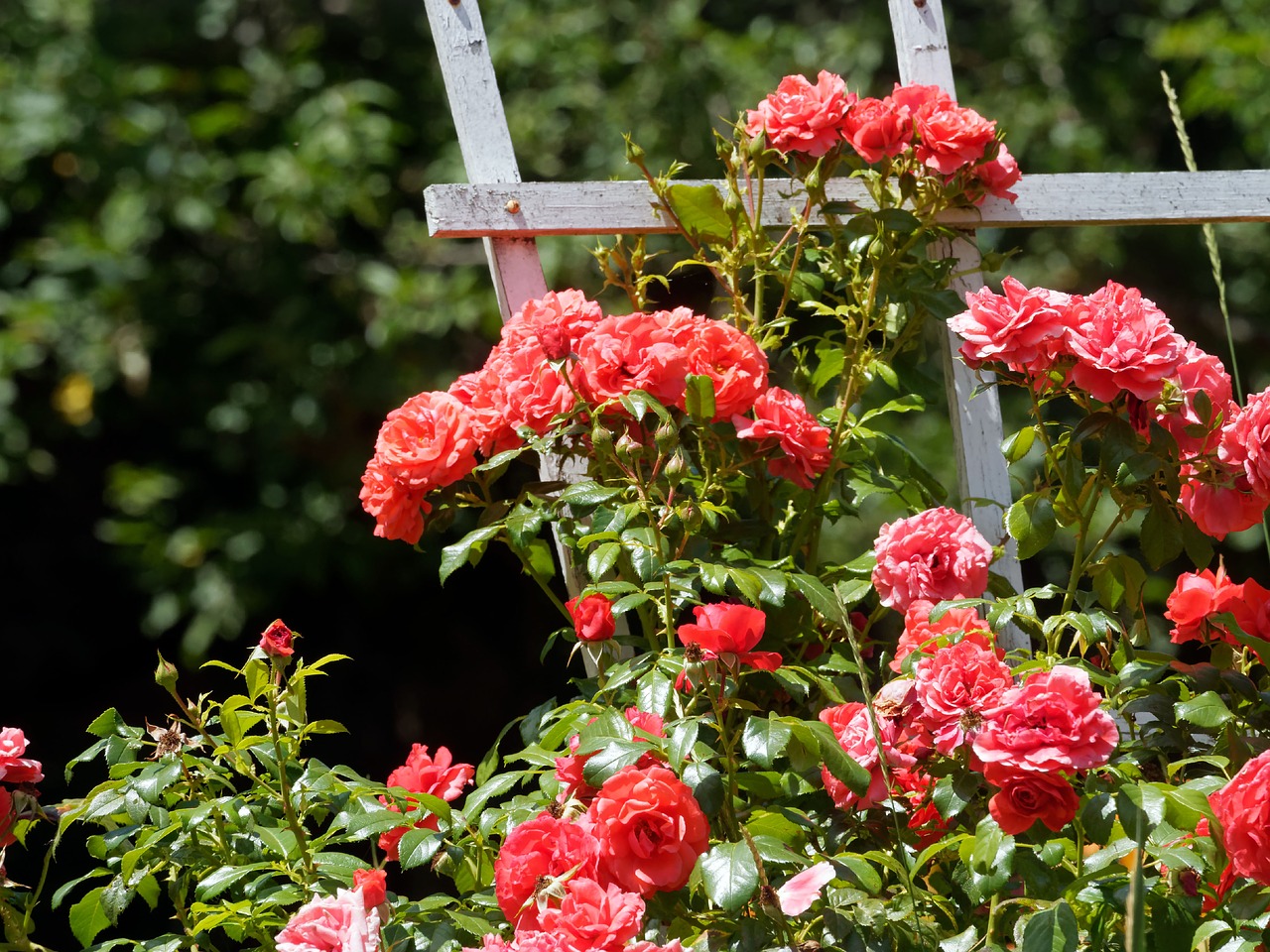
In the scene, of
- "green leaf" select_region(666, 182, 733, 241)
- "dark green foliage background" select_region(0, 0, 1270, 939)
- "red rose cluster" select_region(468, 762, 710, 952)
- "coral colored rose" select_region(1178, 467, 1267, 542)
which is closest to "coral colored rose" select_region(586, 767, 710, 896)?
"red rose cluster" select_region(468, 762, 710, 952)

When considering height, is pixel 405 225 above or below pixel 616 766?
above

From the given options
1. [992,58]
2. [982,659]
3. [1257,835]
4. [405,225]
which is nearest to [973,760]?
[982,659]

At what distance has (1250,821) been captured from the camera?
0.82m

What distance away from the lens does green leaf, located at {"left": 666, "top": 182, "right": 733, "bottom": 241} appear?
1489 millimetres

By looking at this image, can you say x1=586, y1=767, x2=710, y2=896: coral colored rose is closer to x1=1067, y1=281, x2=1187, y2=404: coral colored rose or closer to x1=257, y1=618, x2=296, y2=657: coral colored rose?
x1=257, y1=618, x2=296, y2=657: coral colored rose

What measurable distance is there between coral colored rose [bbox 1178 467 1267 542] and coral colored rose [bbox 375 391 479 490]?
62cm

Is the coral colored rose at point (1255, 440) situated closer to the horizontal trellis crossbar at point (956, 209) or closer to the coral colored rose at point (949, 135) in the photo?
the coral colored rose at point (949, 135)

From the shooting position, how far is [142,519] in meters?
3.17

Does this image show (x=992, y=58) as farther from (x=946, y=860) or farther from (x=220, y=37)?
(x=946, y=860)

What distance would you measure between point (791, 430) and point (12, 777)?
2.31 feet

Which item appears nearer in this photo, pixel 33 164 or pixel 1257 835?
pixel 1257 835

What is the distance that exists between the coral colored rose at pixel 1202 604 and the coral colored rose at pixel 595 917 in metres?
0.53

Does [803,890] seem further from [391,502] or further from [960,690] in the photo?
[391,502]

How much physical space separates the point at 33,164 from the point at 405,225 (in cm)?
82
